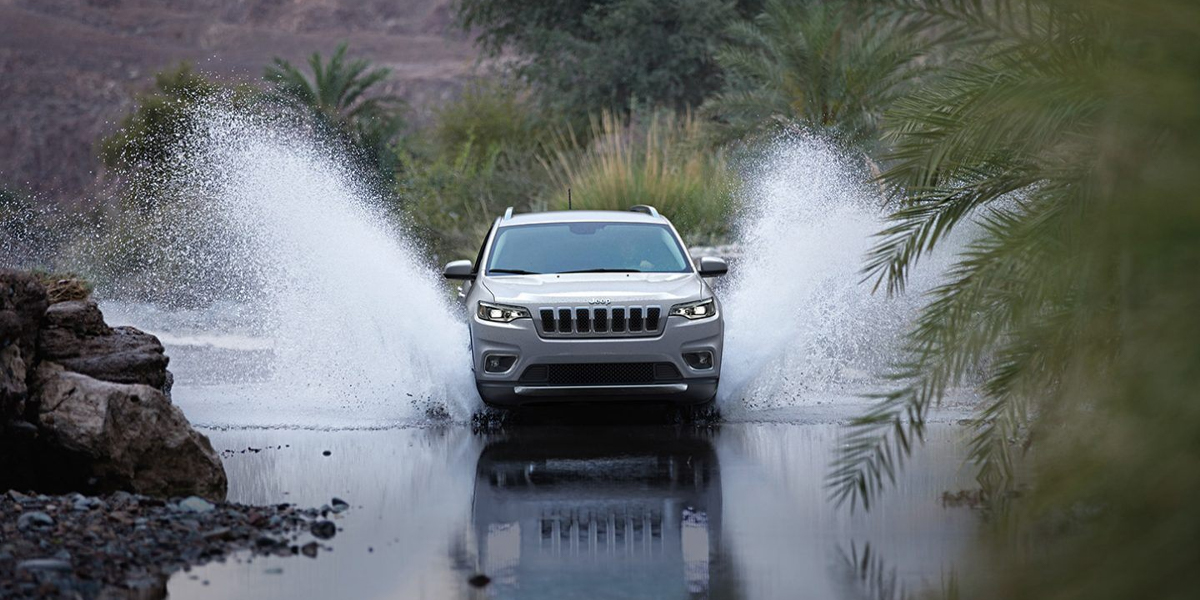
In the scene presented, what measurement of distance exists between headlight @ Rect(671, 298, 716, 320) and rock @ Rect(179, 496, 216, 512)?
16.0 ft

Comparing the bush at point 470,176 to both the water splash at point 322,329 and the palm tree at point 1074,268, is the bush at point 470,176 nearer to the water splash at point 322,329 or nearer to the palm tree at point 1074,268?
the water splash at point 322,329

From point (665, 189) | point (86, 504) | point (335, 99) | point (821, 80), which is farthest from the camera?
point (335, 99)

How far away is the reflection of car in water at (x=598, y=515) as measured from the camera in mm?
7301

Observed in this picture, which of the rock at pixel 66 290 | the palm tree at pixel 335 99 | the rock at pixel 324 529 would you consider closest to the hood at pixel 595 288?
the rock at pixel 66 290

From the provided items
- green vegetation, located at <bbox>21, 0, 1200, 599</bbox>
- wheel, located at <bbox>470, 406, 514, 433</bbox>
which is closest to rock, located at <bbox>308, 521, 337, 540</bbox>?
green vegetation, located at <bbox>21, 0, 1200, 599</bbox>

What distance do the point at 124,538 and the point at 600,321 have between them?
5.56 metres

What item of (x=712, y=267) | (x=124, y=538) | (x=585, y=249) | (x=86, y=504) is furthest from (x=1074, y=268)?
(x=585, y=249)

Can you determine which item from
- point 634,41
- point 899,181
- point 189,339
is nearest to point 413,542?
point 899,181

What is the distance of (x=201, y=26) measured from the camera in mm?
98625

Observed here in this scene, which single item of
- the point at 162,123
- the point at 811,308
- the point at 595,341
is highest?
the point at 595,341

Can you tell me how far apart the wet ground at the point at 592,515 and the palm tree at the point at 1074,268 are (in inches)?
20.6

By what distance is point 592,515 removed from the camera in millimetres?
9047

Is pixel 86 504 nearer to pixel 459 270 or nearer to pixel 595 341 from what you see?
pixel 595 341

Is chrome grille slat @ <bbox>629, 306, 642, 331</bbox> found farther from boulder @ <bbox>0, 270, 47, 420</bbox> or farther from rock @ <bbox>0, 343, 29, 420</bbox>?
rock @ <bbox>0, 343, 29, 420</bbox>
